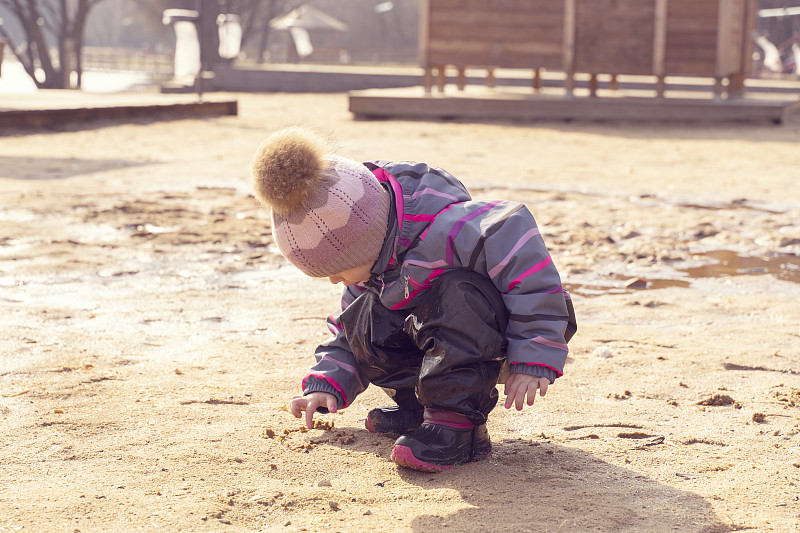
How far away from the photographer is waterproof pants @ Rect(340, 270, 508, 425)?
6.42 ft

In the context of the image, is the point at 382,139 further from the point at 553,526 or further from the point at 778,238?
the point at 553,526

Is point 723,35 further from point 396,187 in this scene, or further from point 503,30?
point 396,187

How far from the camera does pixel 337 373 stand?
7.25 ft

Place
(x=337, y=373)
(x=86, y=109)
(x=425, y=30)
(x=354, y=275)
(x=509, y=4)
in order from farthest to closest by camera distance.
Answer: (x=425, y=30) < (x=509, y=4) < (x=86, y=109) < (x=337, y=373) < (x=354, y=275)

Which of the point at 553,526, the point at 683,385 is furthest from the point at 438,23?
the point at 553,526

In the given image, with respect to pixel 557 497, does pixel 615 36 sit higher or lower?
higher

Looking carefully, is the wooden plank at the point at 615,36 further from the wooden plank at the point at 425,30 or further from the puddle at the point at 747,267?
the puddle at the point at 747,267

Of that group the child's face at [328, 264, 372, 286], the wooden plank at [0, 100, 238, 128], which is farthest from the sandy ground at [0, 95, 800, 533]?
the wooden plank at [0, 100, 238, 128]

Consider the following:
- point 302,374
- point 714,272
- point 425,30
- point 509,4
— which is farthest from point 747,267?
point 425,30

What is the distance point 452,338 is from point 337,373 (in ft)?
1.24

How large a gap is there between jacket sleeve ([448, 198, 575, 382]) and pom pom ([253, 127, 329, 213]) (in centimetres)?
34

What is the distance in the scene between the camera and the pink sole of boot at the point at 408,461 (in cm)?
200

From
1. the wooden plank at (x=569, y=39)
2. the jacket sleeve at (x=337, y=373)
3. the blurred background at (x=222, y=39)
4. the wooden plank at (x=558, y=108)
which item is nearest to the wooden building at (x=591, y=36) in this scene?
the wooden plank at (x=569, y=39)

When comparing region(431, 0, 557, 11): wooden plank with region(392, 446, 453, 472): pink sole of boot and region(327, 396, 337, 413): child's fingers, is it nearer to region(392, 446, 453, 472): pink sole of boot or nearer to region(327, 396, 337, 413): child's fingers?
region(327, 396, 337, 413): child's fingers
